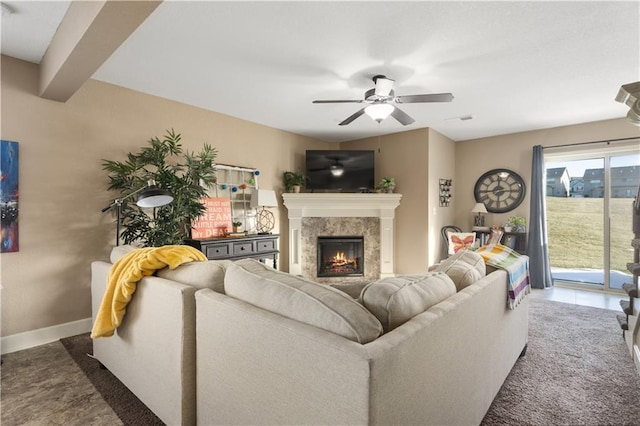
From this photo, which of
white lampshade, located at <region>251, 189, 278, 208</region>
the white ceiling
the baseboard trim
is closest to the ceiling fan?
the white ceiling

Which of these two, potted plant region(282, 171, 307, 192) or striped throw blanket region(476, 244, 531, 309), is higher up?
potted plant region(282, 171, 307, 192)

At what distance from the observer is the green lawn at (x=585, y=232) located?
443cm

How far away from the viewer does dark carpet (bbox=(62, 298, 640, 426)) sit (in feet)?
5.82

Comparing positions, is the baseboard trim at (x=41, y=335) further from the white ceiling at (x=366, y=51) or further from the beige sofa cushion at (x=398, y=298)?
the beige sofa cushion at (x=398, y=298)

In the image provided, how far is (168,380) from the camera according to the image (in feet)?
4.84

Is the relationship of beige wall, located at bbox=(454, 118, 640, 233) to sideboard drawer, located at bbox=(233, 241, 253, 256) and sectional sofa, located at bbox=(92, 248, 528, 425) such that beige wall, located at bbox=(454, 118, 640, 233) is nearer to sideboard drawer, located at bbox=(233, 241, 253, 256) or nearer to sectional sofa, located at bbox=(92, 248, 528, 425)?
sideboard drawer, located at bbox=(233, 241, 253, 256)

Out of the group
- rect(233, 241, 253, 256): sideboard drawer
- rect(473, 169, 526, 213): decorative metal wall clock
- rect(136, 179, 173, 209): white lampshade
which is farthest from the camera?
rect(473, 169, 526, 213): decorative metal wall clock

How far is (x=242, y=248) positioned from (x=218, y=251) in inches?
13.2

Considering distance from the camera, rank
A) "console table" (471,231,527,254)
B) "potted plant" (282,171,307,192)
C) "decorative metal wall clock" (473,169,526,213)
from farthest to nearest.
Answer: "decorative metal wall clock" (473,169,526,213) → "potted plant" (282,171,307,192) → "console table" (471,231,527,254)

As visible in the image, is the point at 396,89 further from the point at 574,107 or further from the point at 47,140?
the point at 47,140

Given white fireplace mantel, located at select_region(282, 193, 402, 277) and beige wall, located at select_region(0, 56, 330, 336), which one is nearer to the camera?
beige wall, located at select_region(0, 56, 330, 336)

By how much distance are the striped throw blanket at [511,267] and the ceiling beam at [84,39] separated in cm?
250

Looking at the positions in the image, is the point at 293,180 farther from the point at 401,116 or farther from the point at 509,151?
the point at 509,151

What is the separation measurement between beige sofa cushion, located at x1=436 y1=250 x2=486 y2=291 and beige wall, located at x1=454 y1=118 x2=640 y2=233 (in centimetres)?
388
